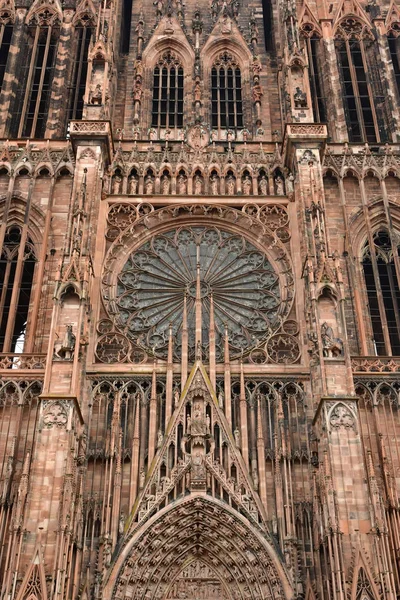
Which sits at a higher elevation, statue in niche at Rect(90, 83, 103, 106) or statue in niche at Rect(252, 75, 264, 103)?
statue in niche at Rect(252, 75, 264, 103)

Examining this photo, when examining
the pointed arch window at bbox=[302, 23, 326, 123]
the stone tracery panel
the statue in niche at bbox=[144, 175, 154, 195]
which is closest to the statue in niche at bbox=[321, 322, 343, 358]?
the stone tracery panel

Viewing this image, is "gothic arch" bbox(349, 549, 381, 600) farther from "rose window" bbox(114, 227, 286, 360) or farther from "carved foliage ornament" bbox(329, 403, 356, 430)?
"rose window" bbox(114, 227, 286, 360)

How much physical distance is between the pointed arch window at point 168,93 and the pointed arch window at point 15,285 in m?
6.58

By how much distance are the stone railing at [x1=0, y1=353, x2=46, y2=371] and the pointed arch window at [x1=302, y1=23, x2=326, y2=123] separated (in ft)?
43.0

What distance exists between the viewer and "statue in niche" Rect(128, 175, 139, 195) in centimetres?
2500

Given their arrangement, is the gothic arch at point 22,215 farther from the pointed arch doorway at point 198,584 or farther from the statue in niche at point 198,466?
the pointed arch doorway at point 198,584

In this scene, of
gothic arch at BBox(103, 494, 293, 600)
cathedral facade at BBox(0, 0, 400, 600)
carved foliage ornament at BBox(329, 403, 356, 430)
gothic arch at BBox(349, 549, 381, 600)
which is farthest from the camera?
carved foliage ornament at BBox(329, 403, 356, 430)

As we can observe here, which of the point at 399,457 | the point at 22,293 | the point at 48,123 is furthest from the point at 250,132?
the point at 399,457

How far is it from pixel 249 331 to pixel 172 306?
94.4 inches

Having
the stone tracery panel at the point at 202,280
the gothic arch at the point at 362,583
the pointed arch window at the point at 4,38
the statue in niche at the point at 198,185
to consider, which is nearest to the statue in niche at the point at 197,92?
the statue in niche at the point at 198,185

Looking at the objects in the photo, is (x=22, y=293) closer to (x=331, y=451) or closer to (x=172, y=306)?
(x=172, y=306)

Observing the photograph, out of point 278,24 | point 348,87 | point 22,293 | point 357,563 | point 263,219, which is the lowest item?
point 357,563

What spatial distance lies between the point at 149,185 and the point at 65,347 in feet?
24.1

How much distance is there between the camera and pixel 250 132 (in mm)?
27672
